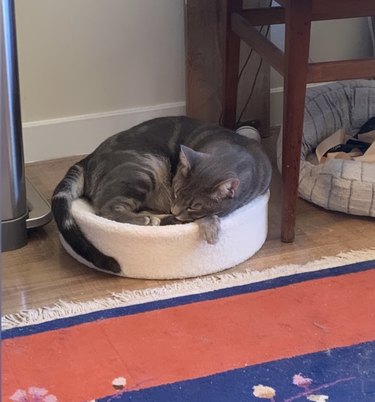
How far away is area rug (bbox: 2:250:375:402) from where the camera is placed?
138 cm

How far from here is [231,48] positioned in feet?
7.34

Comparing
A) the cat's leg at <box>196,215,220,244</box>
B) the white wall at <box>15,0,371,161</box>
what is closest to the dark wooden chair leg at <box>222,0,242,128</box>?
the white wall at <box>15,0,371,161</box>

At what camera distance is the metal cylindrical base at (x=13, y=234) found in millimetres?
1837

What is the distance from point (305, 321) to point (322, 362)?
0.46 feet

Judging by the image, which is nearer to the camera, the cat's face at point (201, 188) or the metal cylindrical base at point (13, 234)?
the cat's face at point (201, 188)

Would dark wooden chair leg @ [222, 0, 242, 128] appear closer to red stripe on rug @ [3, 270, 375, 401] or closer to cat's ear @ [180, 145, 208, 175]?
cat's ear @ [180, 145, 208, 175]

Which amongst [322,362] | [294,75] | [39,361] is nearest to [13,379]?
[39,361]

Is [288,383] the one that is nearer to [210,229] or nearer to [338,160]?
[210,229]

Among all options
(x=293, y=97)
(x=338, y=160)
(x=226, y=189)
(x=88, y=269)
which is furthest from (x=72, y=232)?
(x=338, y=160)

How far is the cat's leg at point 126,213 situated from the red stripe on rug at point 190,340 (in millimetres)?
232

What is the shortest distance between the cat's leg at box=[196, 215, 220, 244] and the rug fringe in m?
0.10

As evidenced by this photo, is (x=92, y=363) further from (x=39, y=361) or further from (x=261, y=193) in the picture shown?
(x=261, y=193)

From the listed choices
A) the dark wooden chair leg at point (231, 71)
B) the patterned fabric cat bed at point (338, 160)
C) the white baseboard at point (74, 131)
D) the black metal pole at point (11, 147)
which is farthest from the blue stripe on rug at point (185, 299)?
the white baseboard at point (74, 131)

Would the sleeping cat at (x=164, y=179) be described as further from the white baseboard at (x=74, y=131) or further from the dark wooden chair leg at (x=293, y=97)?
the white baseboard at (x=74, y=131)
